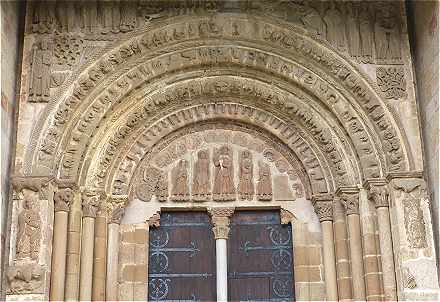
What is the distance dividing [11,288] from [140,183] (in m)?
2.65

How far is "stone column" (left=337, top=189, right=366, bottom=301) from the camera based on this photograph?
985 centimetres

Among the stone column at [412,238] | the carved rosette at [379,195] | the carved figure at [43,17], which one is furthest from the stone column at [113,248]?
the stone column at [412,238]

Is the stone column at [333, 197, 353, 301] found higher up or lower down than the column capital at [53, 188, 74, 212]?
lower down

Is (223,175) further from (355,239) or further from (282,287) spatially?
(355,239)

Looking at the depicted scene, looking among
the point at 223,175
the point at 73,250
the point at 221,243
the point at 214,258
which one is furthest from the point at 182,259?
the point at 73,250

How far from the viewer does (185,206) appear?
423 inches

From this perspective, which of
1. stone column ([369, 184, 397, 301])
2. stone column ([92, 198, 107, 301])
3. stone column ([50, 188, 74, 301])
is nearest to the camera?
stone column ([50, 188, 74, 301])

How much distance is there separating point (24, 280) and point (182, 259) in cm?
247

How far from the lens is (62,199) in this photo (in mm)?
9766

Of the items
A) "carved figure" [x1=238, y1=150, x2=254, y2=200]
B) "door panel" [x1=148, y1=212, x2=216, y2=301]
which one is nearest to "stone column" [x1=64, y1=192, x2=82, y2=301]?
"door panel" [x1=148, y1=212, x2=216, y2=301]

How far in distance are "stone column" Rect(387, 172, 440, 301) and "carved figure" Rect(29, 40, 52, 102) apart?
5033 millimetres

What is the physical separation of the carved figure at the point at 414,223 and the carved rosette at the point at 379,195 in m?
0.32

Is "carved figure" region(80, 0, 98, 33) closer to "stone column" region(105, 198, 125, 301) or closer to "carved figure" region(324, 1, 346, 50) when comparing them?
"stone column" region(105, 198, 125, 301)

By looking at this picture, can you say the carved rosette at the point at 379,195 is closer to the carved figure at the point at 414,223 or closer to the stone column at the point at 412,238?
the stone column at the point at 412,238
